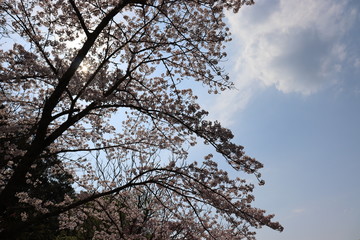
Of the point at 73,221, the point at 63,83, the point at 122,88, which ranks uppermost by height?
the point at 122,88

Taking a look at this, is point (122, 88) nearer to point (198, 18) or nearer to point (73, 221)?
point (198, 18)

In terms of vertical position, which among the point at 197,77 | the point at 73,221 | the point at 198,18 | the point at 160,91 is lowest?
the point at 73,221

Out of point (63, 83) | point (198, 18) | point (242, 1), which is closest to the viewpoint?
point (63, 83)

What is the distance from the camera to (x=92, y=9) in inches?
268

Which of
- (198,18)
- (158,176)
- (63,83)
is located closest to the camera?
(63,83)

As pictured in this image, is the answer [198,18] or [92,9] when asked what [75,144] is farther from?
[198,18]

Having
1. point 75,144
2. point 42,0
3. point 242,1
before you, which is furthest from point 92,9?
point 75,144

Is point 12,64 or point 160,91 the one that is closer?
point 12,64

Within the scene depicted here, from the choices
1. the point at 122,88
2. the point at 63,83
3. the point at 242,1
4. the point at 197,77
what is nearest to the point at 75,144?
the point at 122,88

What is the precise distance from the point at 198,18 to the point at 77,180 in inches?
248

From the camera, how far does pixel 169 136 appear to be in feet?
24.6

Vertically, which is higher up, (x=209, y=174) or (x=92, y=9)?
(x=92, y=9)

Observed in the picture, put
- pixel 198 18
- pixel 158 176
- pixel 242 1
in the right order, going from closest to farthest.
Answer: pixel 158 176 → pixel 242 1 → pixel 198 18

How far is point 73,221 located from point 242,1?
8.10m
